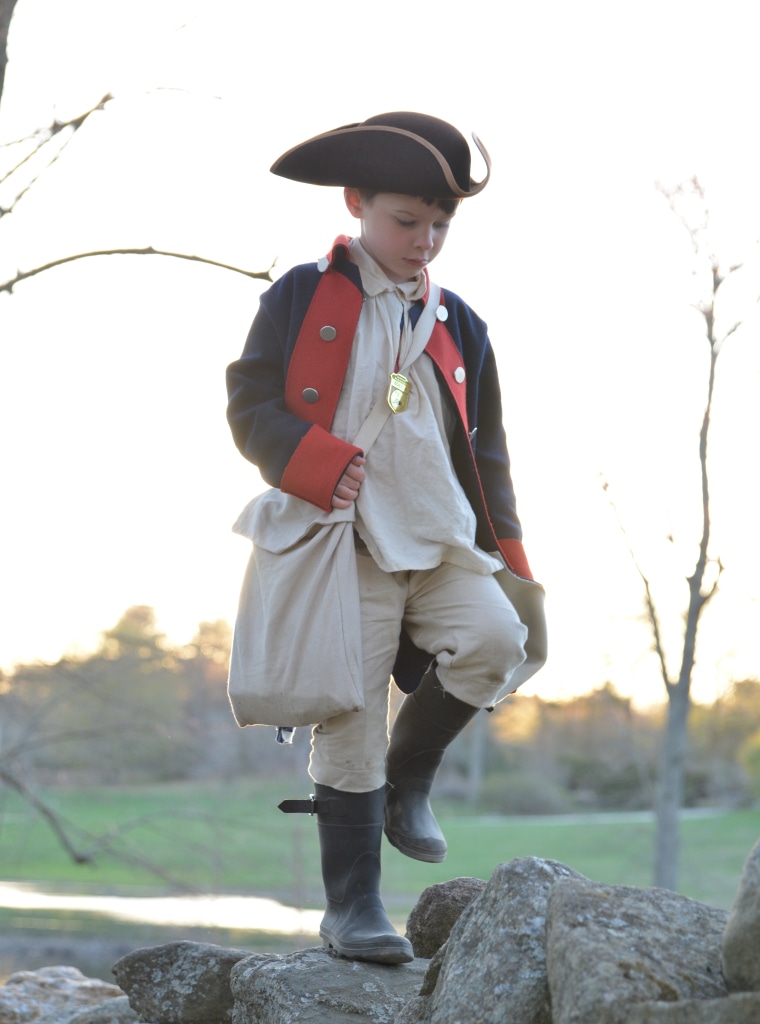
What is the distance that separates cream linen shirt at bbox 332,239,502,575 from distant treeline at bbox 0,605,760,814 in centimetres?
325

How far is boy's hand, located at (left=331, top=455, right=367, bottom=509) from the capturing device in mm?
2670

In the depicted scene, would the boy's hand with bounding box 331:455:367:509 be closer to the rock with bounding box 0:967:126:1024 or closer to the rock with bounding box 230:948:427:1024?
the rock with bounding box 230:948:427:1024

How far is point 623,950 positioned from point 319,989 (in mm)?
895

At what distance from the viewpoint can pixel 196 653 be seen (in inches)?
561

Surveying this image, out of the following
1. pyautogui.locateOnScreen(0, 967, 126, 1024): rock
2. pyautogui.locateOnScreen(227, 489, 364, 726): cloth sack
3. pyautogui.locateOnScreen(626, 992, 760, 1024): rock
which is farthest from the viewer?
pyautogui.locateOnScreen(0, 967, 126, 1024): rock

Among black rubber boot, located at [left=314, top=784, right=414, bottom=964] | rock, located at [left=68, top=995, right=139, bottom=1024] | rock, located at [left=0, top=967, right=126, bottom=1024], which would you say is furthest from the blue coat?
rock, located at [left=0, top=967, right=126, bottom=1024]

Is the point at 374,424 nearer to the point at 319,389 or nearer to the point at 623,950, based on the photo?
the point at 319,389

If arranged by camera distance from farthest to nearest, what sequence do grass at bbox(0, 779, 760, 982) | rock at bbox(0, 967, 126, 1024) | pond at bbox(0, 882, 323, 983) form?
grass at bbox(0, 779, 760, 982), pond at bbox(0, 882, 323, 983), rock at bbox(0, 967, 126, 1024)

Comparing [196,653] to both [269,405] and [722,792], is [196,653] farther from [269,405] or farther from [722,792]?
[722,792]

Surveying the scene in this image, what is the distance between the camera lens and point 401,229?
277 centimetres

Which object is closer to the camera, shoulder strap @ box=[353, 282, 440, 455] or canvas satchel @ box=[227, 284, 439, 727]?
canvas satchel @ box=[227, 284, 439, 727]

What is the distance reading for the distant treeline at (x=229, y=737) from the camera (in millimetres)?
9805

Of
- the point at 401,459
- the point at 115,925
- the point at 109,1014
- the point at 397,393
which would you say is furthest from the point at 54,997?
the point at 115,925

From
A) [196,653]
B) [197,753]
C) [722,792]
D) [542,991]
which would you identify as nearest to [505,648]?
[542,991]
